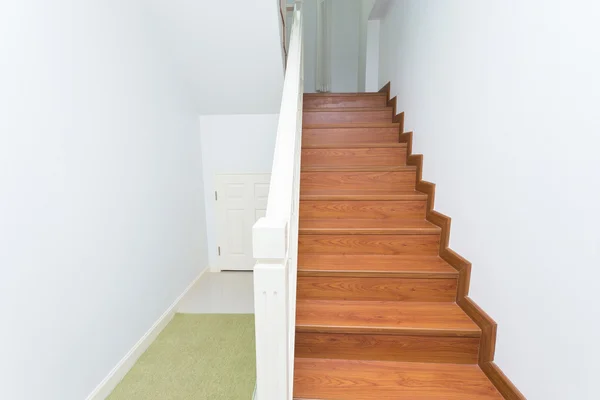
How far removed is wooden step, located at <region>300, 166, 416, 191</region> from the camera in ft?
7.59

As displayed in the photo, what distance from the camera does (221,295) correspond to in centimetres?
293

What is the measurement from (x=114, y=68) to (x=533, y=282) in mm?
2341

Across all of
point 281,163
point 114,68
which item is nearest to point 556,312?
point 281,163

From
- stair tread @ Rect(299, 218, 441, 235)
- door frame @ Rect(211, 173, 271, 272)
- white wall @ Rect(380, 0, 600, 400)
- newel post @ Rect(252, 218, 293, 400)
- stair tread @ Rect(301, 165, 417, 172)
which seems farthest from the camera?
door frame @ Rect(211, 173, 271, 272)

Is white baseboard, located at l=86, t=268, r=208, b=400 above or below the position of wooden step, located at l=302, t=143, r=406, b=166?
below

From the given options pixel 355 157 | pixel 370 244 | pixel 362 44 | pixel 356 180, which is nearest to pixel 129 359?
pixel 370 244

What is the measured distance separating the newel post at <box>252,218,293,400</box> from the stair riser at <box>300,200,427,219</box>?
1.29 m

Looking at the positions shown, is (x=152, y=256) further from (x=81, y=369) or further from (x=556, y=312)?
(x=556, y=312)

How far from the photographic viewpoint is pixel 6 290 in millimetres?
1153

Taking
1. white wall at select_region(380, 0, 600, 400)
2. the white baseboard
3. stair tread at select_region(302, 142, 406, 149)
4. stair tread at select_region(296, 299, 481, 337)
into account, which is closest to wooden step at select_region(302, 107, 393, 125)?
stair tread at select_region(302, 142, 406, 149)

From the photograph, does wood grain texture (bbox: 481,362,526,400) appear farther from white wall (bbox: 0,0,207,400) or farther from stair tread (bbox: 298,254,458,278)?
white wall (bbox: 0,0,207,400)

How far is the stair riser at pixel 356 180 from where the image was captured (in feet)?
7.63

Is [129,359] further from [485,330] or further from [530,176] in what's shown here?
[530,176]

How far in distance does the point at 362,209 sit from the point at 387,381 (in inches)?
41.8
